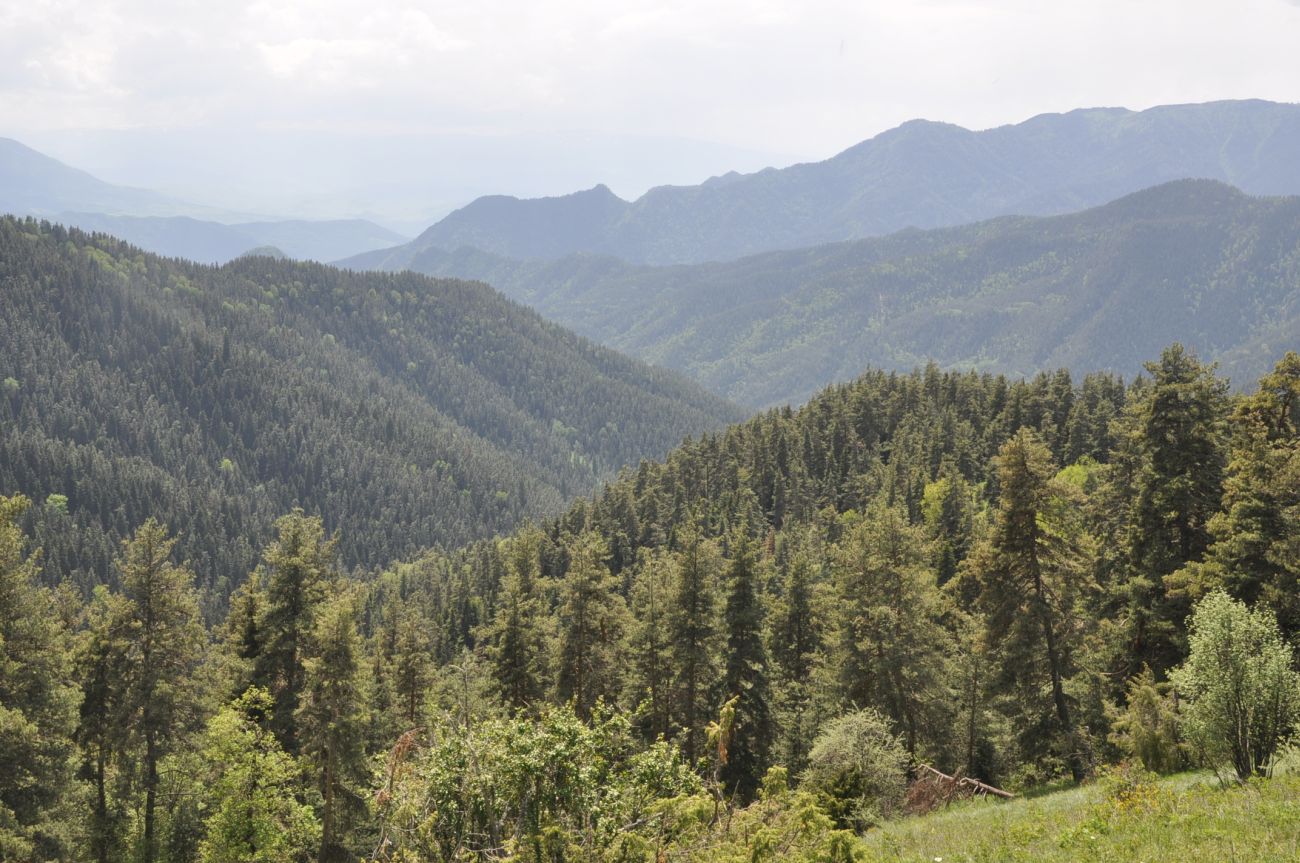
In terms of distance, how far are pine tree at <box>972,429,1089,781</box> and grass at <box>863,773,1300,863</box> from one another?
33.9 ft

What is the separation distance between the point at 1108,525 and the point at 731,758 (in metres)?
24.3

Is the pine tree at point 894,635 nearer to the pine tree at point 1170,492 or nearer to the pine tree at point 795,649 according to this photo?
the pine tree at point 795,649

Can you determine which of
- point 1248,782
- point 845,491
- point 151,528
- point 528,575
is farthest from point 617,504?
point 1248,782

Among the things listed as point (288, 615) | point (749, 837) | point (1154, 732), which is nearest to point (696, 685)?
point (288, 615)

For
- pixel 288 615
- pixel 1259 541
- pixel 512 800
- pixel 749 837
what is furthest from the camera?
pixel 288 615

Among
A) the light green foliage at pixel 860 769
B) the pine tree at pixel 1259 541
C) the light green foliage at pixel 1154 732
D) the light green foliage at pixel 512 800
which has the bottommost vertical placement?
the light green foliage at pixel 860 769

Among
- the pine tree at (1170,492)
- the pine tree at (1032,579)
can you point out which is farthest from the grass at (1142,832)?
the pine tree at (1170,492)

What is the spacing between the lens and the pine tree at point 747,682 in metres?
37.0

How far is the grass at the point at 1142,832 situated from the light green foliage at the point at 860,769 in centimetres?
491

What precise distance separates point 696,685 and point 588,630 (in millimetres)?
5952

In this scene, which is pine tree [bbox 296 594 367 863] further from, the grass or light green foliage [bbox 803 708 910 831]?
the grass

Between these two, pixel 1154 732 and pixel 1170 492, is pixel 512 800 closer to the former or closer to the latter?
pixel 1154 732

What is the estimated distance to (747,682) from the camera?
3688 cm

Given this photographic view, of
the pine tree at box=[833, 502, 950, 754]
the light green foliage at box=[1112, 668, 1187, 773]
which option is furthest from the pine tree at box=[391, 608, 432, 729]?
the light green foliage at box=[1112, 668, 1187, 773]
